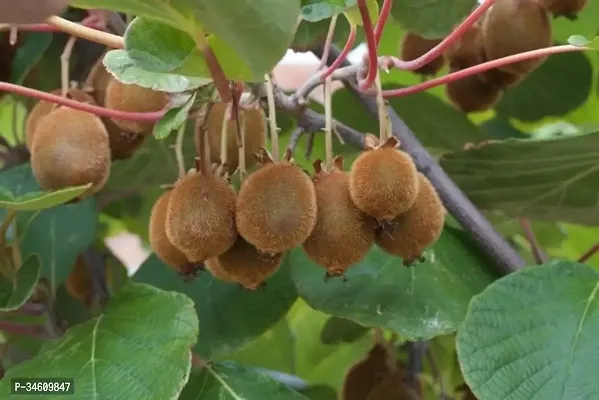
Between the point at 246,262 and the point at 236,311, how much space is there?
160 millimetres

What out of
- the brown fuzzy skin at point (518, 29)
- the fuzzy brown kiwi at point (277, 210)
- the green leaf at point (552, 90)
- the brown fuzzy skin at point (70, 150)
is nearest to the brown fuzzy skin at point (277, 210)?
the fuzzy brown kiwi at point (277, 210)

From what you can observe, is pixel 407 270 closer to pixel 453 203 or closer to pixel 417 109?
pixel 453 203

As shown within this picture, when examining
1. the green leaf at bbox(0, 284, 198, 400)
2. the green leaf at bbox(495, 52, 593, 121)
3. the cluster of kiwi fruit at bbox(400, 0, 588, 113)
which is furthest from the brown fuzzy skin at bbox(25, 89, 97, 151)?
the green leaf at bbox(495, 52, 593, 121)

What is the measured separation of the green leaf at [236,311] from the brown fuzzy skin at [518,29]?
0.71ft

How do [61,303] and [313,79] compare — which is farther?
[61,303]

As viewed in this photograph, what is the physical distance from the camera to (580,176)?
568 mm

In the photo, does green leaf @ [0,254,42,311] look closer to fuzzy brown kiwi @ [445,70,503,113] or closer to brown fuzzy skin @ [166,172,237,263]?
brown fuzzy skin @ [166,172,237,263]

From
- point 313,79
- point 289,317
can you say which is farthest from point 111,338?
point 289,317

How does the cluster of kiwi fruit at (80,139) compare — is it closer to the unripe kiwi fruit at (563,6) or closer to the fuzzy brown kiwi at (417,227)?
the fuzzy brown kiwi at (417,227)

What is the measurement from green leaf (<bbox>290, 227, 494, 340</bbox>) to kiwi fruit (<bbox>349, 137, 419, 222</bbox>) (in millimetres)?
106

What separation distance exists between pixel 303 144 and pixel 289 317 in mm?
287

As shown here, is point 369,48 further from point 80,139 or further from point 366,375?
point 366,375

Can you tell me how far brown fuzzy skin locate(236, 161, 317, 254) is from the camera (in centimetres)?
37

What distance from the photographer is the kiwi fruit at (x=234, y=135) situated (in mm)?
430
